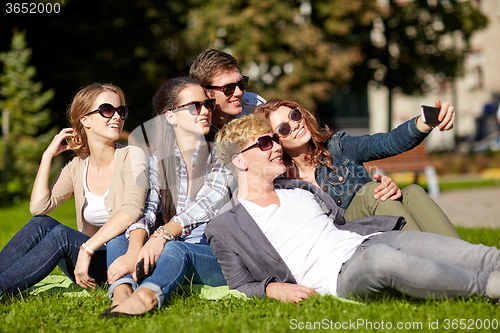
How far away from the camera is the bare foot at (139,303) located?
2750 millimetres

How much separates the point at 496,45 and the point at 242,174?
111 feet

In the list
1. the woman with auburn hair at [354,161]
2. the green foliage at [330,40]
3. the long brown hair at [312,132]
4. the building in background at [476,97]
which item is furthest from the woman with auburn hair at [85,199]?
the building in background at [476,97]

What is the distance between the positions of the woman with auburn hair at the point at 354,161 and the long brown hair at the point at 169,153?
2.09ft

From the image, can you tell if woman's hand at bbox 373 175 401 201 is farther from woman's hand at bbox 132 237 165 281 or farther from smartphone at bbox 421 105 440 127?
woman's hand at bbox 132 237 165 281

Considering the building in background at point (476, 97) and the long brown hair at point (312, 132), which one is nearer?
the long brown hair at point (312, 132)

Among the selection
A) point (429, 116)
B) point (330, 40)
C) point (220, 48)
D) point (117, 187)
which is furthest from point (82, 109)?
point (330, 40)

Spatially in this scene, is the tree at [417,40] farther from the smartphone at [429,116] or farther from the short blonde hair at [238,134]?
the short blonde hair at [238,134]

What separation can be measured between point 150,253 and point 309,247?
3.37ft

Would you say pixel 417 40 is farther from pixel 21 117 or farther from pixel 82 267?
pixel 82 267

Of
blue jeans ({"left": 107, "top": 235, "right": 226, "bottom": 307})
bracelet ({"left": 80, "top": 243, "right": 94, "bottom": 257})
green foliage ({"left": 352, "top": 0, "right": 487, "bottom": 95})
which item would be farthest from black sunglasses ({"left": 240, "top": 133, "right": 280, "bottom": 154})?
→ green foliage ({"left": 352, "top": 0, "right": 487, "bottom": 95})

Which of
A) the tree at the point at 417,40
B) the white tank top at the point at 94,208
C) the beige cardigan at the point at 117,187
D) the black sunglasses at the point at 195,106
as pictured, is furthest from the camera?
the tree at the point at 417,40

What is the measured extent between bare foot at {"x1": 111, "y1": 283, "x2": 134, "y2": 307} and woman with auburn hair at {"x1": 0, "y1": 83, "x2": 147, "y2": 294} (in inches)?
17.1

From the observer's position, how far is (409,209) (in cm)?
357

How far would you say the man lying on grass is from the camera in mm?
2666
